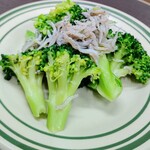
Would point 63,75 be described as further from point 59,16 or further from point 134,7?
point 134,7

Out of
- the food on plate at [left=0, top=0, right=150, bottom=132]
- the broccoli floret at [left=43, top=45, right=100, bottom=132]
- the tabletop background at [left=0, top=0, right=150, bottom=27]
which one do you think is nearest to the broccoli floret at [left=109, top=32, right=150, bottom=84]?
the food on plate at [left=0, top=0, right=150, bottom=132]

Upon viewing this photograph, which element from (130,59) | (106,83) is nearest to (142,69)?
(130,59)

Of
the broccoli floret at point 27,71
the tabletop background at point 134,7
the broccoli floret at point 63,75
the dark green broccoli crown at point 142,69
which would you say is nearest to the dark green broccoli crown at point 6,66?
the broccoli floret at point 27,71

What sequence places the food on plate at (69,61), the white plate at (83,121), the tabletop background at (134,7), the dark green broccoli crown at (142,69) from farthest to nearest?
the tabletop background at (134,7), the dark green broccoli crown at (142,69), the food on plate at (69,61), the white plate at (83,121)

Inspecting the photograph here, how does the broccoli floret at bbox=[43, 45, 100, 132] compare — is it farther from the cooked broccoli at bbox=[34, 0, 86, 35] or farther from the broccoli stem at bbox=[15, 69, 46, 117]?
the cooked broccoli at bbox=[34, 0, 86, 35]

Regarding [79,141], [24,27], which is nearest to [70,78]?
[79,141]

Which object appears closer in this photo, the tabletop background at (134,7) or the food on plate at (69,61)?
the food on plate at (69,61)

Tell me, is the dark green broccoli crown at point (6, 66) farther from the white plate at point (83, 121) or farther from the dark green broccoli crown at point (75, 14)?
the dark green broccoli crown at point (75, 14)
